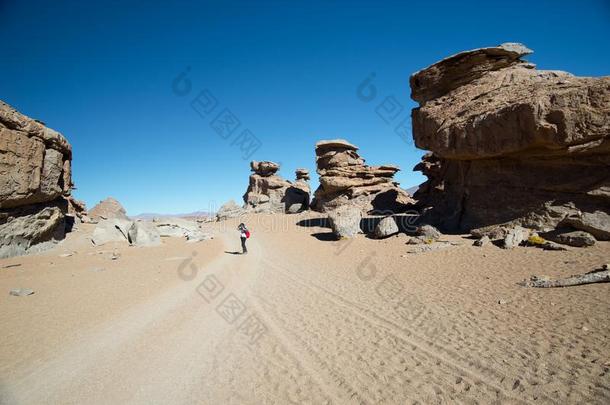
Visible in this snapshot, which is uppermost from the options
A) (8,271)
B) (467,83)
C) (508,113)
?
(467,83)

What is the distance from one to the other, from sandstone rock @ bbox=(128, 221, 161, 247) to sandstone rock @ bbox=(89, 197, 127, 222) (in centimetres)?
2432

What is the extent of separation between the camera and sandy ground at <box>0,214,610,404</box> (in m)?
5.25

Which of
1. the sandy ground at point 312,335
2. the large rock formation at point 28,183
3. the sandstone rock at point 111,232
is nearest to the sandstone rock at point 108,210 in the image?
the sandstone rock at point 111,232

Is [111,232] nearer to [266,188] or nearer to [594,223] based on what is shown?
[594,223]

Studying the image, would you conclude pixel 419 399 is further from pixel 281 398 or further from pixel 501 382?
pixel 281 398

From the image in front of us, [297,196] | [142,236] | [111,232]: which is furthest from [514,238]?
[297,196]

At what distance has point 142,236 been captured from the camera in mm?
22500

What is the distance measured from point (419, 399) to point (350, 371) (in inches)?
58.2

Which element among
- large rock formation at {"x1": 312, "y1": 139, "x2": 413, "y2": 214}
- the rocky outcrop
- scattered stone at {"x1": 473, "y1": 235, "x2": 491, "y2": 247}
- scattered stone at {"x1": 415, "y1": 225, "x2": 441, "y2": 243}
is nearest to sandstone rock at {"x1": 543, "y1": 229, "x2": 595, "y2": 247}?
scattered stone at {"x1": 473, "y1": 235, "x2": 491, "y2": 247}

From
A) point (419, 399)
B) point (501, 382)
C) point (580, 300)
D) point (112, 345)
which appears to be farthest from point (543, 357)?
point (112, 345)

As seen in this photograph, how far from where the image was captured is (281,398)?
5242 mm

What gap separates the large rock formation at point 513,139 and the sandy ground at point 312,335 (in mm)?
4383

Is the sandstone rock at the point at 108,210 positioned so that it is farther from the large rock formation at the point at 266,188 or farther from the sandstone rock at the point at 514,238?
the sandstone rock at the point at 514,238

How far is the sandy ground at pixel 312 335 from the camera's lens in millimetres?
5246
